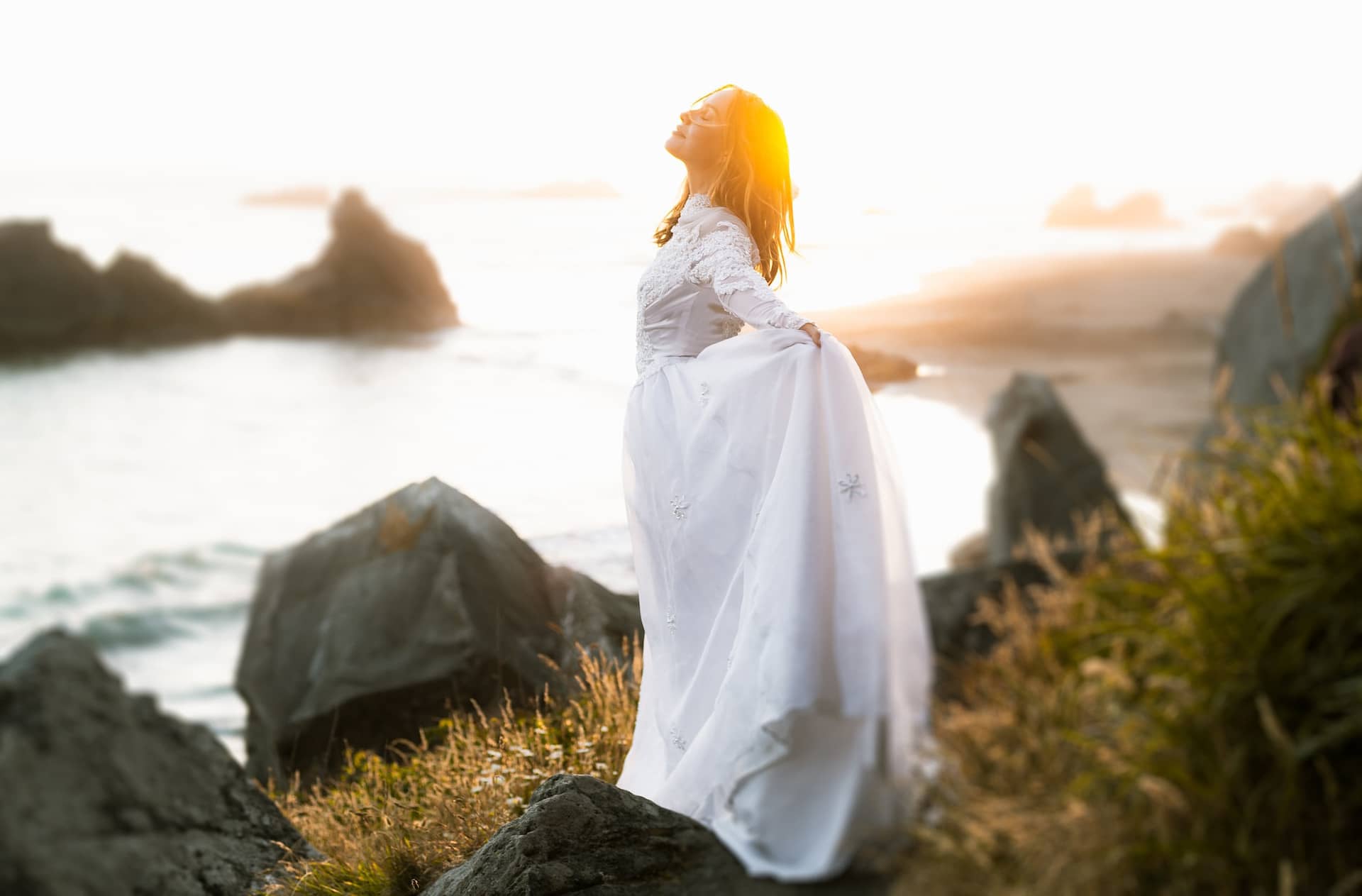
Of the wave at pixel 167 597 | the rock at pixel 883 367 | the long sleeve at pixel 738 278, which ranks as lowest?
the wave at pixel 167 597

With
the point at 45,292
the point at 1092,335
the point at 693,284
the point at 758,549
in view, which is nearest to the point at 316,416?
the point at 45,292

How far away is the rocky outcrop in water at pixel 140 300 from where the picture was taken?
12.0 meters

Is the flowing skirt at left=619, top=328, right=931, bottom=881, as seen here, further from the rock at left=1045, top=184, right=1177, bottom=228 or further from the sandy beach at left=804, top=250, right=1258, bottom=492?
the rock at left=1045, top=184, right=1177, bottom=228

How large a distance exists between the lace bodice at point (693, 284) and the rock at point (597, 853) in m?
1.44

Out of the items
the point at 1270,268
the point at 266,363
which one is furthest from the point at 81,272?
the point at 1270,268

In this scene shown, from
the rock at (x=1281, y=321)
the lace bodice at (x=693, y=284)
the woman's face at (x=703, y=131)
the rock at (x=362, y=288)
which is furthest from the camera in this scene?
the rock at (x=362, y=288)

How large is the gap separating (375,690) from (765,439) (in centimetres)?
265

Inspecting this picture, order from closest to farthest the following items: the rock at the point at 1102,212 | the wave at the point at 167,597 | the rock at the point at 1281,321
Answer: the rock at the point at 1281,321, the rock at the point at 1102,212, the wave at the point at 167,597

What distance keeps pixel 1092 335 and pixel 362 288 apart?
9.61 m

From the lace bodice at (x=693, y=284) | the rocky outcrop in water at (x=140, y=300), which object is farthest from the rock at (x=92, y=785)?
the rocky outcrop in water at (x=140, y=300)

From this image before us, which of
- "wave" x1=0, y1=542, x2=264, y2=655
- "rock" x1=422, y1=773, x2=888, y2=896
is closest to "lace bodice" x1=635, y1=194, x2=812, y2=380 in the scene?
"rock" x1=422, y1=773, x2=888, y2=896

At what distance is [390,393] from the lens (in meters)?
13.3

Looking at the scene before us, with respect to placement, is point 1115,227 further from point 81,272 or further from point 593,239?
point 81,272

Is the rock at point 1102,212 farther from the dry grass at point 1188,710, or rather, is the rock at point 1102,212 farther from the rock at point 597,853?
the rock at point 597,853
